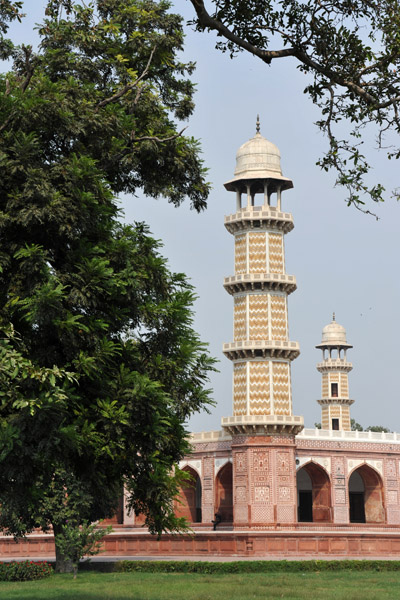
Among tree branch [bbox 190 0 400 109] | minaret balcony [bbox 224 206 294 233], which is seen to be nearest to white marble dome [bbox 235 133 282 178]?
minaret balcony [bbox 224 206 294 233]

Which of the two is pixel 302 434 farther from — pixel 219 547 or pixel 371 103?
pixel 371 103

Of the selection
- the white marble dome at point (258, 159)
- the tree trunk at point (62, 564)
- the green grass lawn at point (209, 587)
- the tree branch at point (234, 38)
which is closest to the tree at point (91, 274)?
the tree branch at point (234, 38)

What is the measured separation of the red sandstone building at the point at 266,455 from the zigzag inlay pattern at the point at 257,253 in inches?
2.2

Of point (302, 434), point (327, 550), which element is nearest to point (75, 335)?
point (327, 550)

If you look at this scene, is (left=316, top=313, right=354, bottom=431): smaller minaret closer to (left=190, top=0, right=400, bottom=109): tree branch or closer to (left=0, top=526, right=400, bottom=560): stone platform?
(left=0, top=526, right=400, bottom=560): stone platform

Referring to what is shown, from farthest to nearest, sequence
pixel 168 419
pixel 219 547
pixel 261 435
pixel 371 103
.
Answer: pixel 261 435 → pixel 219 547 → pixel 168 419 → pixel 371 103

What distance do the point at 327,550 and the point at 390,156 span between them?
28.0 meters

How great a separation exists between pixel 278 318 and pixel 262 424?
19.6ft

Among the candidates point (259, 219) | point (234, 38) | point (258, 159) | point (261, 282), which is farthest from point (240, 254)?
point (234, 38)

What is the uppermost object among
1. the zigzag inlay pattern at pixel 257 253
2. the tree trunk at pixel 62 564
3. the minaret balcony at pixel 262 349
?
the zigzag inlay pattern at pixel 257 253

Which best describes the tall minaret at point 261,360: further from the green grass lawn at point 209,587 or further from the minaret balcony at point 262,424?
the green grass lawn at point 209,587

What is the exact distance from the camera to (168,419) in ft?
49.7

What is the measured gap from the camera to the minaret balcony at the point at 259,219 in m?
49.0

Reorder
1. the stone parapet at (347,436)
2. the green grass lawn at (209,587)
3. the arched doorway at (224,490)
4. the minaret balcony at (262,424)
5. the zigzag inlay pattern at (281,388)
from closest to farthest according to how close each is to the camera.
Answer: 1. the green grass lawn at (209,587)
2. the minaret balcony at (262,424)
3. the zigzag inlay pattern at (281,388)
4. the arched doorway at (224,490)
5. the stone parapet at (347,436)
